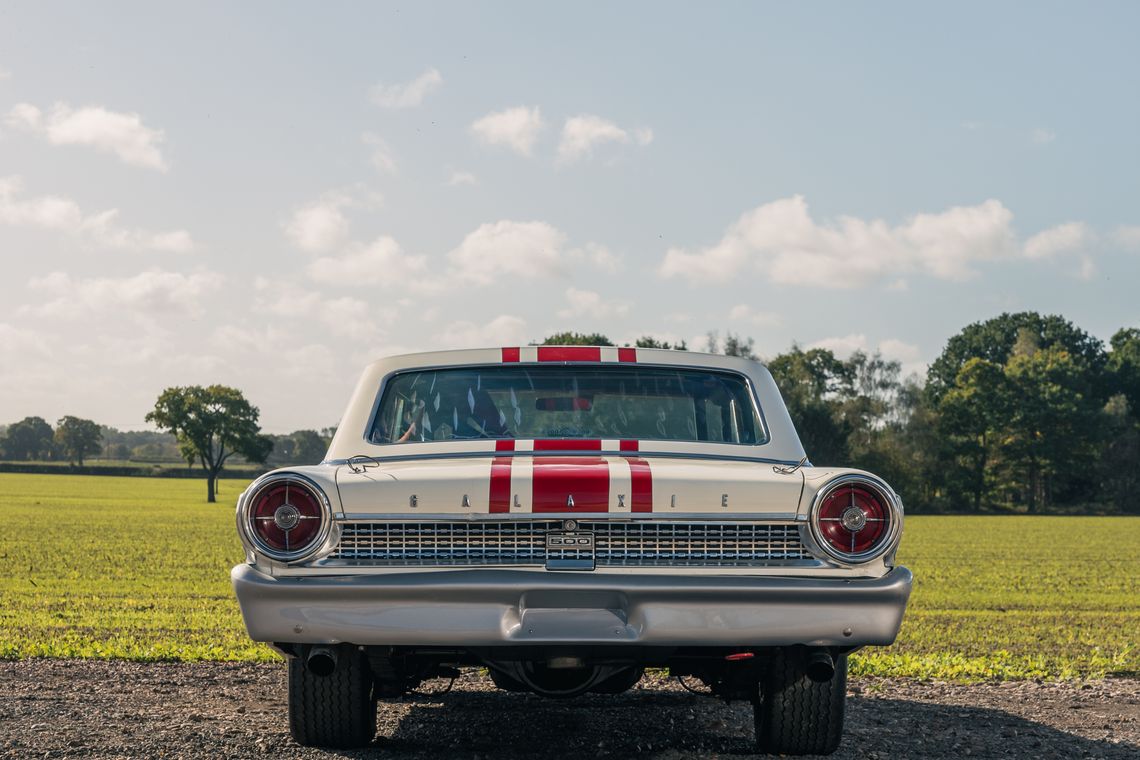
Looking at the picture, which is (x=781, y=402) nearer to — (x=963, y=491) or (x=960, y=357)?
(x=963, y=491)

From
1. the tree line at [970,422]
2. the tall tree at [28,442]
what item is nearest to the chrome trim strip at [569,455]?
the tree line at [970,422]

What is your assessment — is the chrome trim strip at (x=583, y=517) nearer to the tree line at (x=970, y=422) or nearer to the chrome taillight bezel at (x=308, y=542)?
the chrome taillight bezel at (x=308, y=542)

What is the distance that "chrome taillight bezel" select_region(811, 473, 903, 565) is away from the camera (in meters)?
4.31

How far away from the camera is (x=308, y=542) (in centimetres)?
434

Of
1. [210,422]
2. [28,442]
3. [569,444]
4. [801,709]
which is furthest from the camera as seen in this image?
[28,442]

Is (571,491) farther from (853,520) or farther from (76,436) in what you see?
(76,436)

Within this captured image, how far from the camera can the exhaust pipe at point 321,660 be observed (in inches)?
176

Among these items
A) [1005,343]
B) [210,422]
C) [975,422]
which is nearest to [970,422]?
[975,422]

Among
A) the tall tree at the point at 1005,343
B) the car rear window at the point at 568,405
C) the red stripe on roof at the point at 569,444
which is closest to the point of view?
the red stripe on roof at the point at 569,444

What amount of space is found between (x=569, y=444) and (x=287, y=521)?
1255 millimetres

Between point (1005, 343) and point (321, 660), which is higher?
point (1005, 343)

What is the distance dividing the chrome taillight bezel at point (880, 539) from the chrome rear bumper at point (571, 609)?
84 millimetres

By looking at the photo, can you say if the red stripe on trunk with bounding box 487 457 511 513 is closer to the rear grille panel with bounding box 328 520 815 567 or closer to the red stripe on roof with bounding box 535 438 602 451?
the rear grille panel with bounding box 328 520 815 567

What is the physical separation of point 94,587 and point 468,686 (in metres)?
10.9
